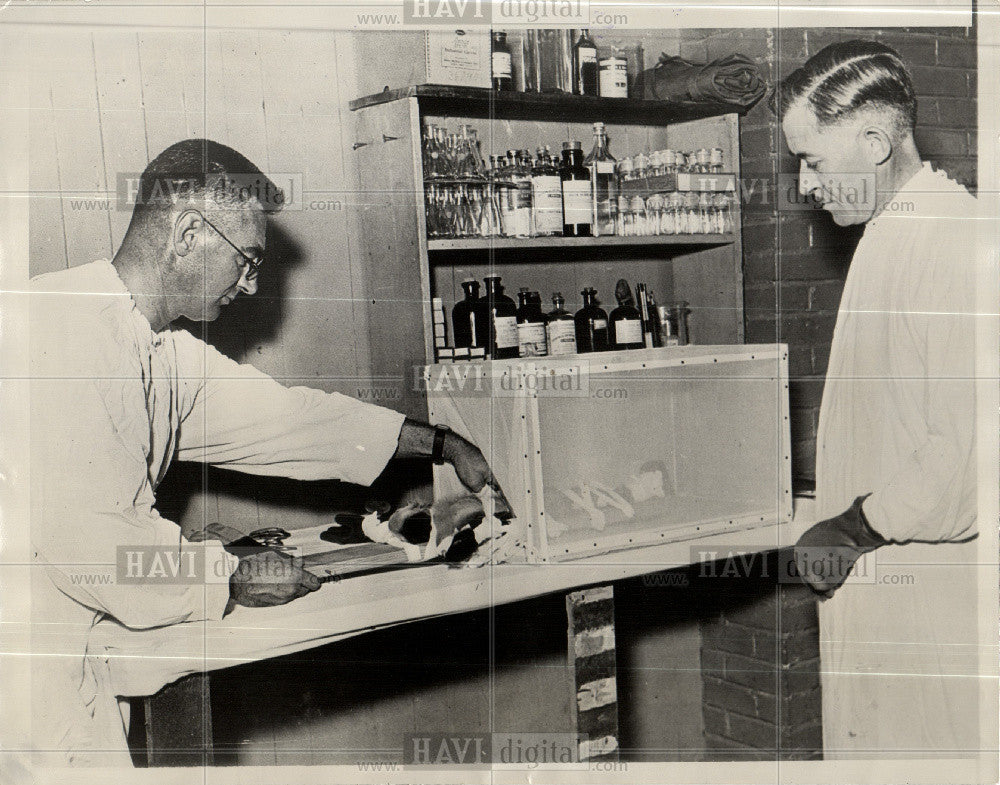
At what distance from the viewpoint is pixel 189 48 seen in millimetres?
2047

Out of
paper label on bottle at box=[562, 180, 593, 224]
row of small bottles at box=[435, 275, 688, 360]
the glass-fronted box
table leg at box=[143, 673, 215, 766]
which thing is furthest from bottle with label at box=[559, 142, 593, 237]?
table leg at box=[143, 673, 215, 766]

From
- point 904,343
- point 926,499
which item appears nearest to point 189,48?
point 904,343

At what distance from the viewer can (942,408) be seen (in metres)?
2.27

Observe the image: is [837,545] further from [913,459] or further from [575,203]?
[575,203]

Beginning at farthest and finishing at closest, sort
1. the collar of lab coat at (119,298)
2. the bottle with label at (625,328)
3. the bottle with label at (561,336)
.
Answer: the bottle with label at (625,328), the bottle with label at (561,336), the collar of lab coat at (119,298)

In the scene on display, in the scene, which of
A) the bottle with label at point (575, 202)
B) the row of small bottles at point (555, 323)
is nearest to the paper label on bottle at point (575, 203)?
the bottle with label at point (575, 202)

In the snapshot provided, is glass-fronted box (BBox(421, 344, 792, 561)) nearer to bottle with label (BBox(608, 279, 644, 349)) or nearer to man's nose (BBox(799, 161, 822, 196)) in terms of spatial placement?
bottle with label (BBox(608, 279, 644, 349))

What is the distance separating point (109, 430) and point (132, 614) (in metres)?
0.36

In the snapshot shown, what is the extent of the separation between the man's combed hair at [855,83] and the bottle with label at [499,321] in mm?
845

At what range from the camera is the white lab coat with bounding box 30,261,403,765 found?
190 cm

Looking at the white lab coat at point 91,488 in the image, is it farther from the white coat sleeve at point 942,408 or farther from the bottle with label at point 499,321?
the white coat sleeve at point 942,408

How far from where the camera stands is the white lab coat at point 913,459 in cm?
226

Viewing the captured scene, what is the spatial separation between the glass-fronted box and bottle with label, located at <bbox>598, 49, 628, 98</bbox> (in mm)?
643

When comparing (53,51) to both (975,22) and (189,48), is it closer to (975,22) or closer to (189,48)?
(189,48)
